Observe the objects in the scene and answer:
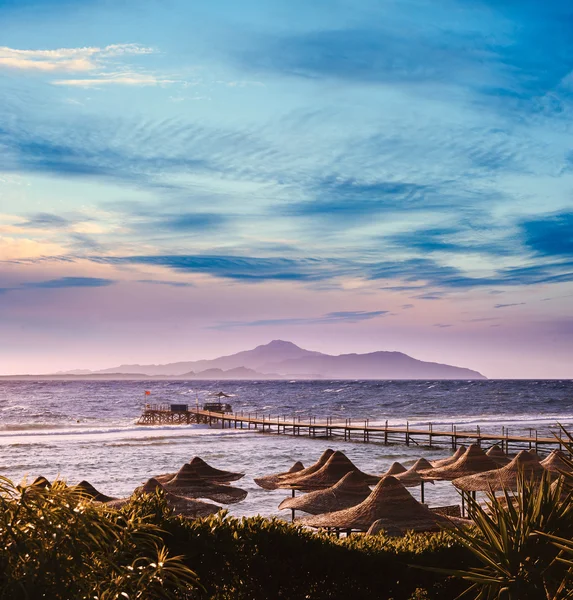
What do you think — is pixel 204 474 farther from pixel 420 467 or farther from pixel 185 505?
pixel 420 467

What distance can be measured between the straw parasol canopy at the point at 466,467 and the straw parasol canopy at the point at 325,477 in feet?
12.4

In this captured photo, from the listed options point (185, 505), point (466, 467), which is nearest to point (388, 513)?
point (185, 505)

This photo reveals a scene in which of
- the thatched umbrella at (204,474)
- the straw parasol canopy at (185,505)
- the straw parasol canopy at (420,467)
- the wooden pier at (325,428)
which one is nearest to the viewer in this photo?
the straw parasol canopy at (185,505)

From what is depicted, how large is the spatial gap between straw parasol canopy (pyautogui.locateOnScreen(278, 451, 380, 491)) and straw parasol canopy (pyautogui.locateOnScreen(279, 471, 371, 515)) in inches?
105

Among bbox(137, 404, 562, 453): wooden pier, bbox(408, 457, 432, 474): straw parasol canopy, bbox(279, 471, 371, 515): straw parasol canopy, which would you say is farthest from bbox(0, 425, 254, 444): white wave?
bbox(279, 471, 371, 515): straw parasol canopy

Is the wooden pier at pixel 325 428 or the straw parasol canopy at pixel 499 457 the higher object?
the straw parasol canopy at pixel 499 457

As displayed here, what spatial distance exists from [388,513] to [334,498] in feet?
11.2

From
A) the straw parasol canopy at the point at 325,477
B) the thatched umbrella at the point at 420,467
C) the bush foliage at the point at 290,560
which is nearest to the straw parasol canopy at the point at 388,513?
the straw parasol canopy at the point at 325,477

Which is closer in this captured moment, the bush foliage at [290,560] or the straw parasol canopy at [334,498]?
the bush foliage at [290,560]

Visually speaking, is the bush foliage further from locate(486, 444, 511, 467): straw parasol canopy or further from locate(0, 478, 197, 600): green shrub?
locate(486, 444, 511, 467): straw parasol canopy

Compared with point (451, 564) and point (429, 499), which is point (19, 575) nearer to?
point (451, 564)

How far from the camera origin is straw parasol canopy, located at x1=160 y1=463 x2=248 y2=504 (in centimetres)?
2322

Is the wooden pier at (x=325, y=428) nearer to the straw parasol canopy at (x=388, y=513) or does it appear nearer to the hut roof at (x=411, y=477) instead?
the hut roof at (x=411, y=477)

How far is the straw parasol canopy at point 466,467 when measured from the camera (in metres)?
27.2
